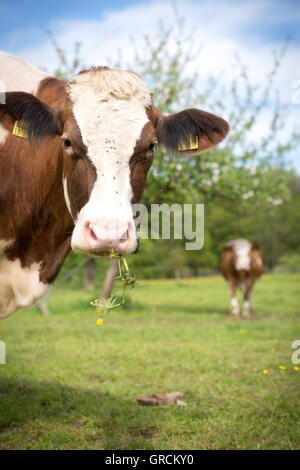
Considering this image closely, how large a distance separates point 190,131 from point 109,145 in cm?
123

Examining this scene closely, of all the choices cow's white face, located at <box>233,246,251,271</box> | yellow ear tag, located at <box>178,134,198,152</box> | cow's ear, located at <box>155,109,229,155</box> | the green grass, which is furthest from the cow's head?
cow's white face, located at <box>233,246,251,271</box>

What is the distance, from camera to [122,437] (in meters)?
3.57

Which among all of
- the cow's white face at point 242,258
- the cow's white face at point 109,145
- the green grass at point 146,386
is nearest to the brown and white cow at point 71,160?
the cow's white face at point 109,145

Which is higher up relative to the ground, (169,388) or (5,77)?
(5,77)

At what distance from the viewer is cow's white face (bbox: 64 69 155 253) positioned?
2285 millimetres

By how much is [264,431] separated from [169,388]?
1.48 m

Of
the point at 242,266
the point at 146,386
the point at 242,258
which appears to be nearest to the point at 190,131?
the point at 146,386

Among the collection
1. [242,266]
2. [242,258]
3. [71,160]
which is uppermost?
[71,160]

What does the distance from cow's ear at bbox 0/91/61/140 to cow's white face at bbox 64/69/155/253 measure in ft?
1.09

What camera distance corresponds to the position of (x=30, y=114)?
3.08m

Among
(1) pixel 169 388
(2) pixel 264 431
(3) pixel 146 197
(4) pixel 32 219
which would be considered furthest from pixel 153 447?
(3) pixel 146 197

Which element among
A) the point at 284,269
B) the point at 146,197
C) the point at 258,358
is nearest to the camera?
the point at 258,358

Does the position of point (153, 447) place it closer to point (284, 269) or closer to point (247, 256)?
point (247, 256)

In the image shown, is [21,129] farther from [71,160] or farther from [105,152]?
[105,152]
